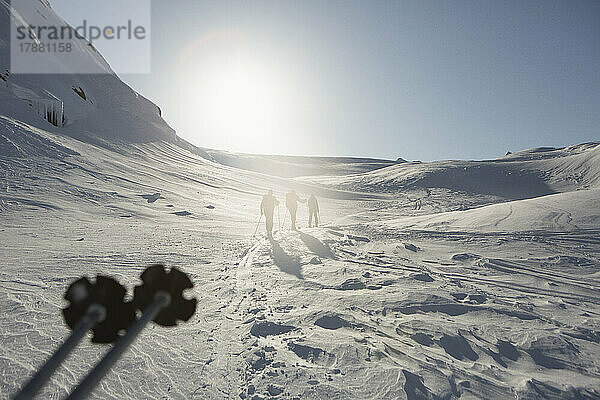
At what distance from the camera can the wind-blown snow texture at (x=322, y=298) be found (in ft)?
9.29

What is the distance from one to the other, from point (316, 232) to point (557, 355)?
707 centimetres

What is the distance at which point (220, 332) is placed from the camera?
11.9ft

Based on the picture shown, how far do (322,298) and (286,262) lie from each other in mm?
2082

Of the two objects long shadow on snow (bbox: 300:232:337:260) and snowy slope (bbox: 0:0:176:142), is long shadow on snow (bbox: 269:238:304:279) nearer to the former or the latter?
long shadow on snow (bbox: 300:232:337:260)

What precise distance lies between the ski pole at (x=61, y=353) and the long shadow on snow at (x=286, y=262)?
15.4 feet

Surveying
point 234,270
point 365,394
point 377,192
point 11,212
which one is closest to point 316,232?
point 234,270

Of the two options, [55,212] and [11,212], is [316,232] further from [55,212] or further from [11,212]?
[11,212]

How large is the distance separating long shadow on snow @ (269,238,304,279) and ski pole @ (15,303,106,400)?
4691 mm

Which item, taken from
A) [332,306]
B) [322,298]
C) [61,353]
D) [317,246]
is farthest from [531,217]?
[61,353]

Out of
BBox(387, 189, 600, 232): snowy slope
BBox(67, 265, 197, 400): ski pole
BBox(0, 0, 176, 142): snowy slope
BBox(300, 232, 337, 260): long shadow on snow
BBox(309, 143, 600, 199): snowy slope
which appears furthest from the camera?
BBox(309, 143, 600, 199): snowy slope

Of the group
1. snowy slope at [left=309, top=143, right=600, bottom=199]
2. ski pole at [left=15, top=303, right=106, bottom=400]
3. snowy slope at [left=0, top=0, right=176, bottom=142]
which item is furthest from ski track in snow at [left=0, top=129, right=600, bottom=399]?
snowy slope at [left=309, top=143, right=600, bottom=199]

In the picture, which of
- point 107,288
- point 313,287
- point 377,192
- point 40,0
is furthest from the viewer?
point 40,0

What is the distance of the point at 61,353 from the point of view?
0.90m

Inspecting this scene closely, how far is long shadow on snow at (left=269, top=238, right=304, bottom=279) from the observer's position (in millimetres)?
5852
